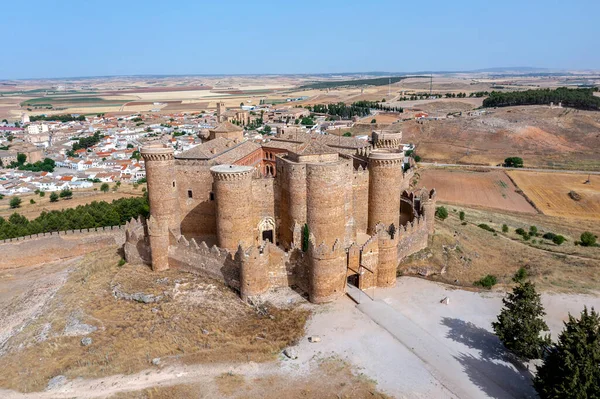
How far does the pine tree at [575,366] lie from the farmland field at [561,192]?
37.3m

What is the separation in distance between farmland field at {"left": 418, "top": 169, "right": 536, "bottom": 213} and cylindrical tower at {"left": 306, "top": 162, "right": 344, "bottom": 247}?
31.0 metres

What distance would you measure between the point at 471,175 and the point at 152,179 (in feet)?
164

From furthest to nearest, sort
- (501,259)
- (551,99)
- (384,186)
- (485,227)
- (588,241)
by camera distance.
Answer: (551,99), (485,227), (588,241), (501,259), (384,186)

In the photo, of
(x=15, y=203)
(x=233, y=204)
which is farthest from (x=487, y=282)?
(x=15, y=203)

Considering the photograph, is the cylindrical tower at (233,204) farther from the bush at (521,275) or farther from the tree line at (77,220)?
the tree line at (77,220)

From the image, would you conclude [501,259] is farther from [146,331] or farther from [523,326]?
[146,331]

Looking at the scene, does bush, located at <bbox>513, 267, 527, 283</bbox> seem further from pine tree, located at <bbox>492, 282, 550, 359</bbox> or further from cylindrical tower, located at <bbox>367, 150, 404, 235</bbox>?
pine tree, located at <bbox>492, 282, 550, 359</bbox>

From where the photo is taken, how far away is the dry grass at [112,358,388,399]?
48.6 feet


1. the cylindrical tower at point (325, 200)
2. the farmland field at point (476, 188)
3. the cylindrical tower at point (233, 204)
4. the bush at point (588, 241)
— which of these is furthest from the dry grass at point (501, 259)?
the farmland field at point (476, 188)

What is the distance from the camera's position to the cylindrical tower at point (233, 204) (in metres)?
22.7

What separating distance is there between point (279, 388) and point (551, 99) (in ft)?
382

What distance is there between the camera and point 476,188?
56344mm

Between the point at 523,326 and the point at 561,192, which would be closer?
the point at 523,326

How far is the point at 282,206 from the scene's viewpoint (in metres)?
25.0
